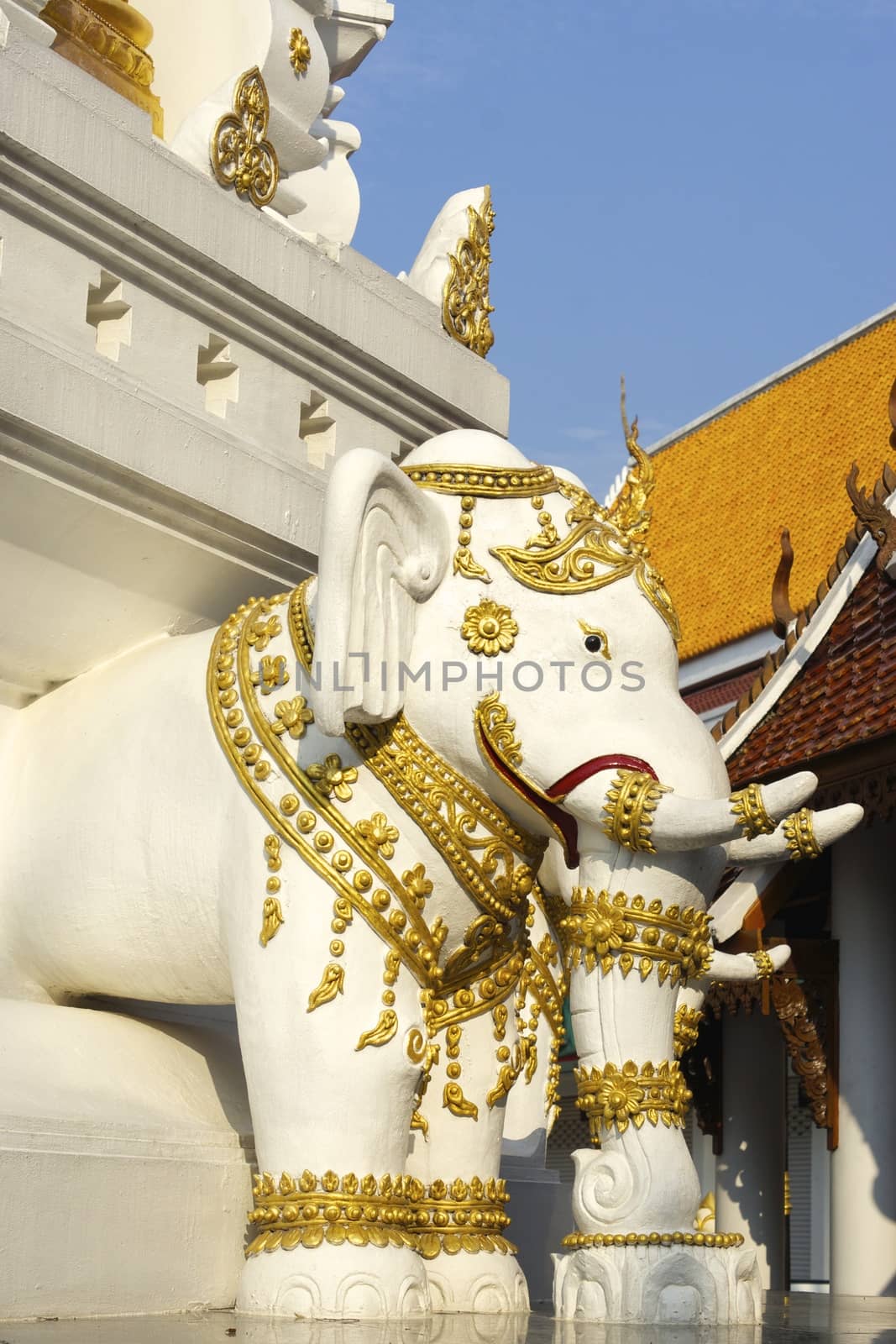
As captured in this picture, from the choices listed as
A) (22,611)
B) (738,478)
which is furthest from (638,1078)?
(738,478)

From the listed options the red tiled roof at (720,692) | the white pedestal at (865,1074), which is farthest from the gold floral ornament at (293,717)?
the red tiled roof at (720,692)

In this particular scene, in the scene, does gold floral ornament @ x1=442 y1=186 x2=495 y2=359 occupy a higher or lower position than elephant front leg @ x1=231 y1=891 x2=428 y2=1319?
higher

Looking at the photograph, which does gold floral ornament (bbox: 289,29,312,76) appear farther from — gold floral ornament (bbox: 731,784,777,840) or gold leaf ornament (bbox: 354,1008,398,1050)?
gold leaf ornament (bbox: 354,1008,398,1050)

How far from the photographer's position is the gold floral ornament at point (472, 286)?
5.59 m

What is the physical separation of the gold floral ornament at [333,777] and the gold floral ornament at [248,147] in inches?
69.9

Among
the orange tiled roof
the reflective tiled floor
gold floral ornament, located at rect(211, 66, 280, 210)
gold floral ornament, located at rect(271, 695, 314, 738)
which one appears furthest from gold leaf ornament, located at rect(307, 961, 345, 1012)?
the orange tiled roof

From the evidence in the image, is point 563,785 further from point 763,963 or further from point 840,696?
point 840,696

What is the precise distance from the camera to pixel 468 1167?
4.22 meters

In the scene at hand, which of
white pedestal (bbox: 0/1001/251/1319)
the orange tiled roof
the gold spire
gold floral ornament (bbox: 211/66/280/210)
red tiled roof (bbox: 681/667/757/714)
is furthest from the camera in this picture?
the orange tiled roof

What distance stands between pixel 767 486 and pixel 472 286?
10734mm

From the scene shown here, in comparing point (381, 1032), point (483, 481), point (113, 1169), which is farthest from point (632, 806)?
point (113, 1169)

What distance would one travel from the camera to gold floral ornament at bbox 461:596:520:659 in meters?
4.02

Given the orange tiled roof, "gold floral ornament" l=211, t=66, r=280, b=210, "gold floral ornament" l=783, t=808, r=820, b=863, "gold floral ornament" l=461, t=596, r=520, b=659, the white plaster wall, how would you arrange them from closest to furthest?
1. "gold floral ornament" l=783, t=808, r=820, b=863
2. "gold floral ornament" l=461, t=596, r=520, b=659
3. "gold floral ornament" l=211, t=66, r=280, b=210
4. the white plaster wall
5. the orange tiled roof

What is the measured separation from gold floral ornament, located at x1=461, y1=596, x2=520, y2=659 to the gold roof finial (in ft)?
1.38
